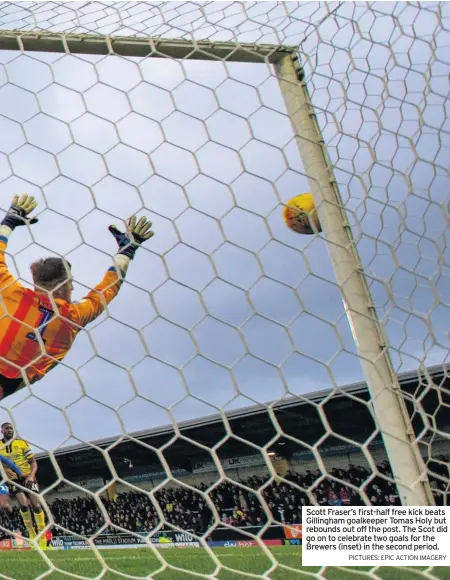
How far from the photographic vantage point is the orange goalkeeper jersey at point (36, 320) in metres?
1.11

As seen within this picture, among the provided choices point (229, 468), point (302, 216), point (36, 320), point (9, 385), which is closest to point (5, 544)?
point (229, 468)

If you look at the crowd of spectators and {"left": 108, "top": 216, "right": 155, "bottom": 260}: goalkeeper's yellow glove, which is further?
the crowd of spectators

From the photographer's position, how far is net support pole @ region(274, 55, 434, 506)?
114 centimetres

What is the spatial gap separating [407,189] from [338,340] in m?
0.49

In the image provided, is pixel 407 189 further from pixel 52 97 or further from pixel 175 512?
pixel 175 512

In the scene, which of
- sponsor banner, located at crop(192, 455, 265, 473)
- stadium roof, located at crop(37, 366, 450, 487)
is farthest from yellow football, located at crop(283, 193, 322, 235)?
sponsor banner, located at crop(192, 455, 265, 473)

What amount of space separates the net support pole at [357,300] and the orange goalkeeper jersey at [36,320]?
533 mm

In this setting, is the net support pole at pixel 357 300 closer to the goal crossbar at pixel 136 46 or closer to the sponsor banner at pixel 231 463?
the goal crossbar at pixel 136 46

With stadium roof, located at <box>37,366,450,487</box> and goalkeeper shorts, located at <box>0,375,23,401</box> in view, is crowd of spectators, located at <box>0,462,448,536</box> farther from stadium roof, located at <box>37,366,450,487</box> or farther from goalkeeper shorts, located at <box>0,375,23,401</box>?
goalkeeper shorts, located at <box>0,375,23,401</box>

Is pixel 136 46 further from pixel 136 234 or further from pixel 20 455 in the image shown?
pixel 20 455

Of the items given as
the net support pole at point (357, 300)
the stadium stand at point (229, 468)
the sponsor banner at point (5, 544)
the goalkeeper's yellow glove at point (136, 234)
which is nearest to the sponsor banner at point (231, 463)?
the stadium stand at point (229, 468)
